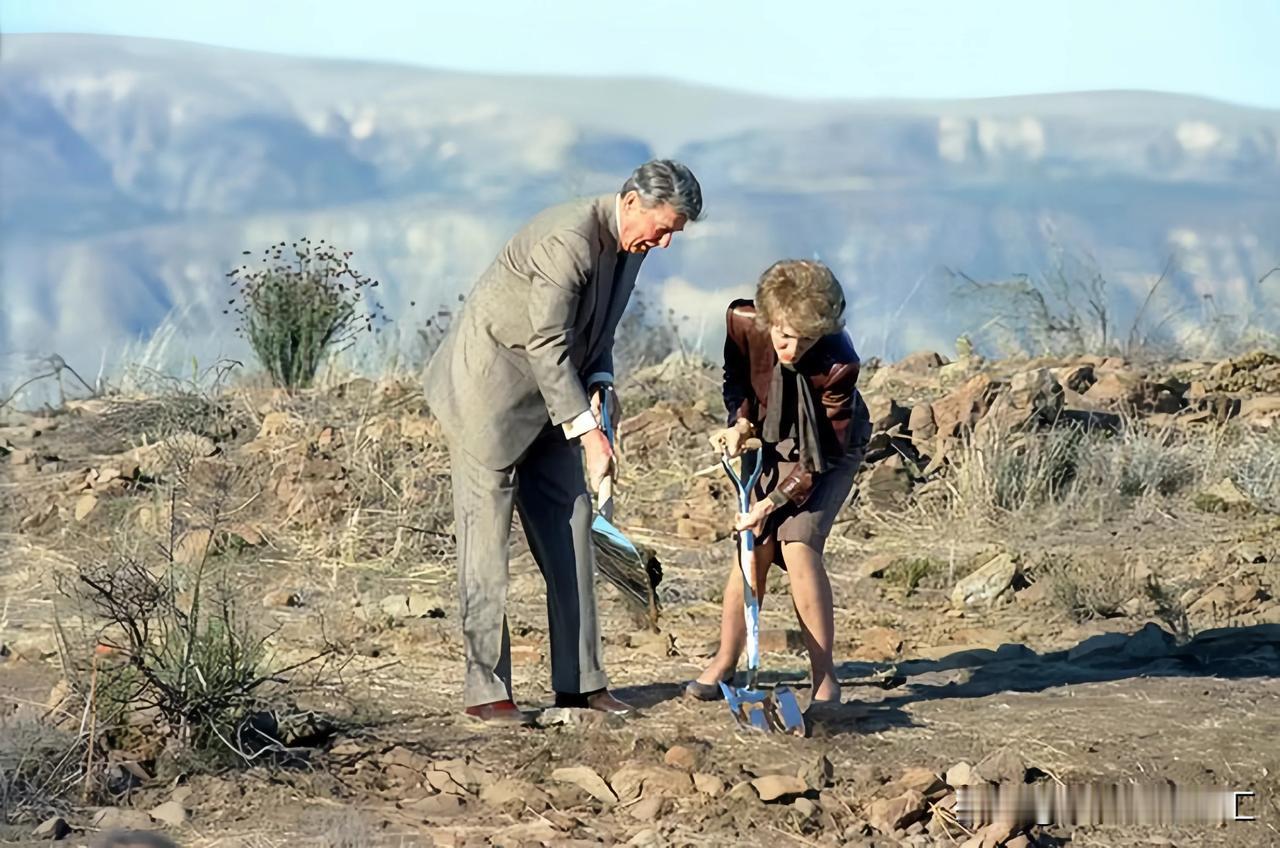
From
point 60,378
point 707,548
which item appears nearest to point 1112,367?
point 707,548

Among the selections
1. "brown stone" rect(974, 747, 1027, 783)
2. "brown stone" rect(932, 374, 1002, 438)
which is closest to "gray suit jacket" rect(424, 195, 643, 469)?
"brown stone" rect(974, 747, 1027, 783)

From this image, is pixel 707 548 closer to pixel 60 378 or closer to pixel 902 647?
pixel 902 647

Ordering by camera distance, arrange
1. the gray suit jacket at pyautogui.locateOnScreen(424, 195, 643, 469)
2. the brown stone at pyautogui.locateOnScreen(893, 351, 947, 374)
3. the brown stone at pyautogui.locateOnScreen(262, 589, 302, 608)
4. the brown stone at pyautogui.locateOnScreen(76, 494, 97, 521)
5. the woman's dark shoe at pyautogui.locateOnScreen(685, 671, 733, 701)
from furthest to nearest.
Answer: the brown stone at pyautogui.locateOnScreen(893, 351, 947, 374), the brown stone at pyautogui.locateOnScreen(76, 494, 97, 521), the brown stone at pyautogui.locateOnScreen(262, 589, 302, 608), the woman's dark shoe at pyautogui.locateOnScreen(685, 671, 733, 701), the gray suit jacket at pyautogui.locateOnScreen(424, 195, 643, 469)

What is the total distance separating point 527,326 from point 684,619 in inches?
112

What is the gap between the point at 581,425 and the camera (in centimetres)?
599

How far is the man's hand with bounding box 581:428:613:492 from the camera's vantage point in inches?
233

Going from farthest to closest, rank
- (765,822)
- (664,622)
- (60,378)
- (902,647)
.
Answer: (60,378) < (664,622) < (902,647) < (765,822)

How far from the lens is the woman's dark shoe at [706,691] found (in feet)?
22.2

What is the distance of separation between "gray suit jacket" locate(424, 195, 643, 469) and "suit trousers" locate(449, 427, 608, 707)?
0.37ft

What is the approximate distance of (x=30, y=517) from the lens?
10648 millimetres

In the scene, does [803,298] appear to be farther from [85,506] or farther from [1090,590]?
[85,506]

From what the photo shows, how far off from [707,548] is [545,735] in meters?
4.21

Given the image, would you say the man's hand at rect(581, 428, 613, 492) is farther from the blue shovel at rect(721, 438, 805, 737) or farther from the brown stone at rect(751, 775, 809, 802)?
the brown stone at rect(751, 775, 809, 802)

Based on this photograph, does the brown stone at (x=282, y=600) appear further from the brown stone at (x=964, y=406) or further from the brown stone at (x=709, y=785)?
the brown stone at (x=964, y=406)
